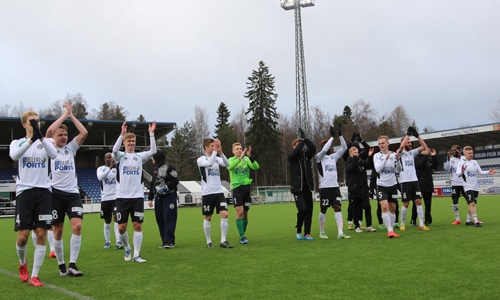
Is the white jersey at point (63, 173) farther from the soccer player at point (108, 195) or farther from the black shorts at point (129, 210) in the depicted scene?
the soccer player at point (108, 195)

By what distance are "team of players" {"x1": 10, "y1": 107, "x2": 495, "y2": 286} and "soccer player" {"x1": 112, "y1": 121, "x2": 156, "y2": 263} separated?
2 cm

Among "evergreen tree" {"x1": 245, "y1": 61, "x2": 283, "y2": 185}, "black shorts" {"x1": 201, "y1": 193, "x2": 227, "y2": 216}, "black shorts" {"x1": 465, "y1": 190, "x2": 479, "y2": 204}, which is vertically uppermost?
"evergreen tree" {"x1": 245, "y1": 61, "x2": 283, "y2": 185}

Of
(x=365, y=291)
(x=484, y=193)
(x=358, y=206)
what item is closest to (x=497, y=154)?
(x=484, y=193)

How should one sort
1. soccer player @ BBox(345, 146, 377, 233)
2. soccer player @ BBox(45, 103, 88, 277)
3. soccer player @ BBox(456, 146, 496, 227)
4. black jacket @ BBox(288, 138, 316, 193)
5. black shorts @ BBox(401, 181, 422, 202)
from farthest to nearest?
soccer player @ BBox(456, 146, 496, 227) → soccer player @ BBox(345, 146, 377, 233) → black shorts @ BBox(401, 181, 422, 202) → black jacket @ BBox(288, 138, 316, 193) → soccer player @ BBox(45, 103, 88, 277)

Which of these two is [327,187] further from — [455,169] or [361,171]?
[455,169]

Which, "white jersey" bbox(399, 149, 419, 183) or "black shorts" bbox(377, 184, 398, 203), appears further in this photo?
"white jersey" bbox(399, 149, 419, 183)

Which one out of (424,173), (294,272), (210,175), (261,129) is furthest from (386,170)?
(261,129)

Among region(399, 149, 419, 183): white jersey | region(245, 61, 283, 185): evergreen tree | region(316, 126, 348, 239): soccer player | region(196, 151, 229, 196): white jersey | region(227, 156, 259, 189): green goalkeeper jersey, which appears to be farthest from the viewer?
region(245, 61, 283, 185): evergreen tree

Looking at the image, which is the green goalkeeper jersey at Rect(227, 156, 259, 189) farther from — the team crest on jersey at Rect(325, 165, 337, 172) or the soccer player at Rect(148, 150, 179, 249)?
the team crest on jersey at Rect(325, 165, 337, 172)

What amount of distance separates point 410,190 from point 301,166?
2.99 m

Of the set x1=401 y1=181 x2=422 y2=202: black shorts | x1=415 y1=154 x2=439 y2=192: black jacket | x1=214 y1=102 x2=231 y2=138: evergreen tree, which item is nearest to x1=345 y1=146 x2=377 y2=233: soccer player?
x1=401 y1=181 x2=422 y2=202: black shorts

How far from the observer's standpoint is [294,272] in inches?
245

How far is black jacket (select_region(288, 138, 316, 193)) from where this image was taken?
1042cm

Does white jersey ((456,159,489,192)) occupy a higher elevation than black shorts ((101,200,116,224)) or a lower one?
higher
